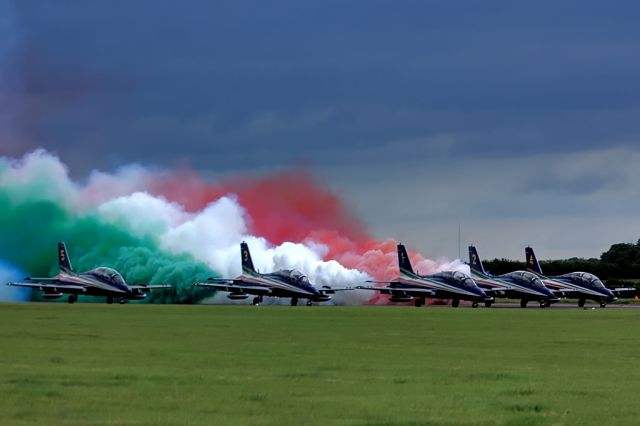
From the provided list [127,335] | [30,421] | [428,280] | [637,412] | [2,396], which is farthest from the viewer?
[428,280]

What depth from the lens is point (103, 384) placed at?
23.6 metres

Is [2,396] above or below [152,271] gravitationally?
below

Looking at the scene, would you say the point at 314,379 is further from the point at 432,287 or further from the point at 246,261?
the point at 246,261

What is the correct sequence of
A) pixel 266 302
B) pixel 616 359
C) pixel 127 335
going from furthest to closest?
pixel 266 302, pixel 127 335, pixel 616 359

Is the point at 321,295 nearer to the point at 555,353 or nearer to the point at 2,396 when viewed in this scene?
the point at 555,353

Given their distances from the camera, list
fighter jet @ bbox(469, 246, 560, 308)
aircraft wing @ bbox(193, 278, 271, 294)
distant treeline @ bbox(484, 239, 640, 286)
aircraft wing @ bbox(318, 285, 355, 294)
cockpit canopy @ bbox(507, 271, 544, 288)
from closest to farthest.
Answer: fighter jet @ bbox(469, 246, 560, 308) < cockpit canopy @ bbox(507, 271, 544, 288) < aircraft wing @ bbox(193, 278, 271, 294) < aircraft wing @ bbox(318, 285, 355, 294) < distant treeline @ bbox(484, 239, 640, 286)

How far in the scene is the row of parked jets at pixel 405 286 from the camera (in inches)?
4377

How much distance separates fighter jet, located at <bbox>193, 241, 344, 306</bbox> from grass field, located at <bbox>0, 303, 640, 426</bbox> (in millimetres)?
76136

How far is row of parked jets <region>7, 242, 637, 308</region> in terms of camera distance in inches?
4377

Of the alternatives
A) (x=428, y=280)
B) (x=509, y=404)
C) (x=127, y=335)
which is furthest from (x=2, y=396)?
(x=428, y=280)

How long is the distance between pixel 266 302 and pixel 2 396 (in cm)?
11007

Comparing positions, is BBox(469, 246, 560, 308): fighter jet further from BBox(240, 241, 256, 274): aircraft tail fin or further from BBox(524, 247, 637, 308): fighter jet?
BBox(240, 241, 256, 274): aircraft tail fin

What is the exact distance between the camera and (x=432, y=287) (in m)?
116

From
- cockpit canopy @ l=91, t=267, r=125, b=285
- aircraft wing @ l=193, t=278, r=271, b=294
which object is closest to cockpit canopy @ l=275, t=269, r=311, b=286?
aircraft wing @ l=193, t=278, r=271, b=294
